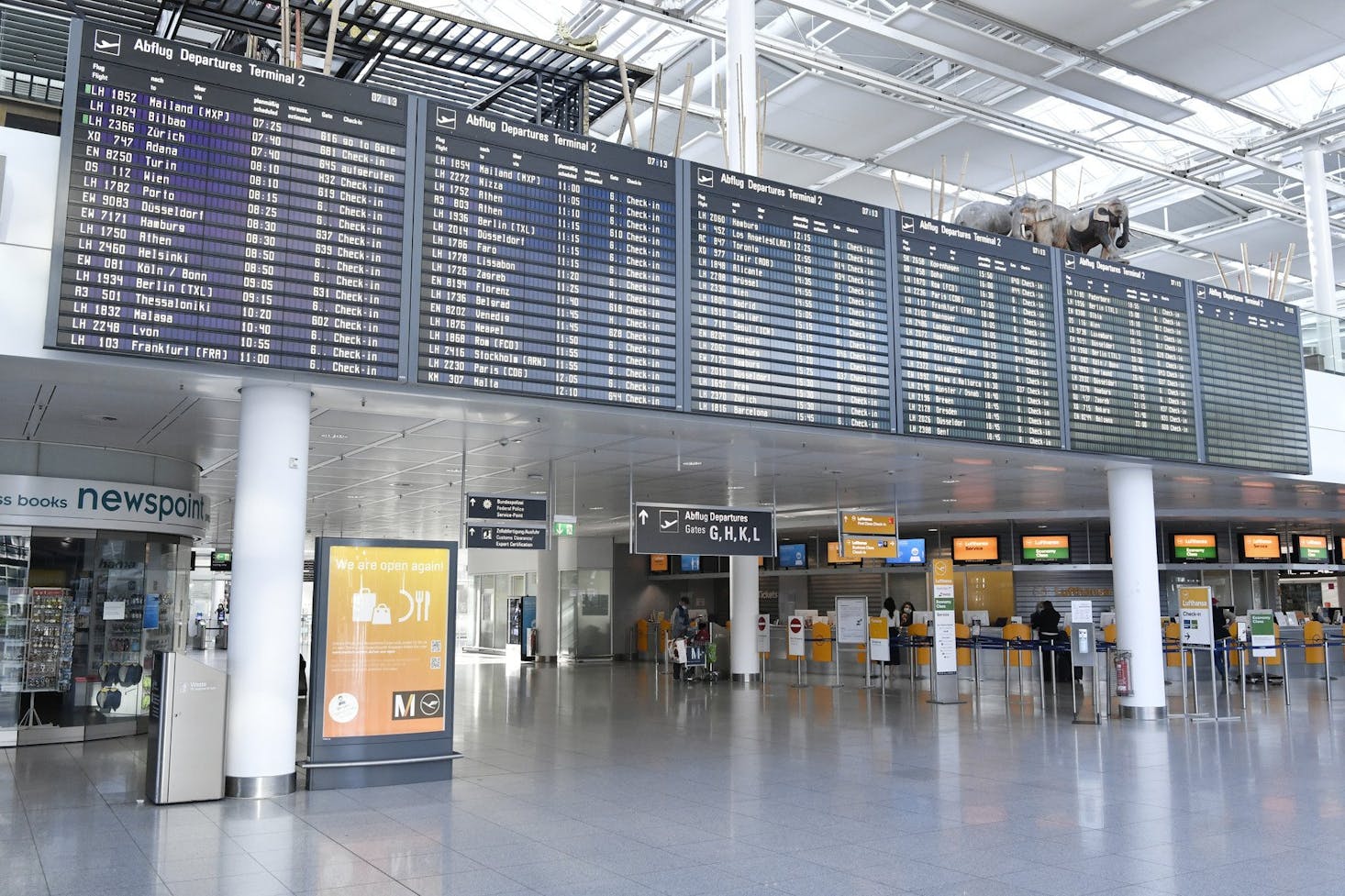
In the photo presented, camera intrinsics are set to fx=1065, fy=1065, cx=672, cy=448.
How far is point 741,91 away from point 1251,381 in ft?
24.3

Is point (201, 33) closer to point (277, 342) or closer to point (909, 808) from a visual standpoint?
point (277, 342)

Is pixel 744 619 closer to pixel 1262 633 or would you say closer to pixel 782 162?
pixel 1262 633

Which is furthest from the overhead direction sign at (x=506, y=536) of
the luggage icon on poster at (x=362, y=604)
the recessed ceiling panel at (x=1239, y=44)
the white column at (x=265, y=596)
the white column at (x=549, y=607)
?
the white column at (x=549, y=607)

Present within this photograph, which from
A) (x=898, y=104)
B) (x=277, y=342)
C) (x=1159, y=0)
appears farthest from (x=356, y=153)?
(x=898, y=104)

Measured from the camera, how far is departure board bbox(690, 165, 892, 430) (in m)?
8.72

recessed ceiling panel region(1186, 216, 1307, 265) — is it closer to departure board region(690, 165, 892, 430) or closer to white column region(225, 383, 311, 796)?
departure board region(690, 165, 892, 430)

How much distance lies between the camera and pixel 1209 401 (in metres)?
12.4

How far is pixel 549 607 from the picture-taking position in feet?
84.0

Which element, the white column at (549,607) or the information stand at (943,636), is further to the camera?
Result: the white column at (549,607)

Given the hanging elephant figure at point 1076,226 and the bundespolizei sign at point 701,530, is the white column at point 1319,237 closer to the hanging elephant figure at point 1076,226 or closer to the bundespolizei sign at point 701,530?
the hanging elephant figure at point 1076,226

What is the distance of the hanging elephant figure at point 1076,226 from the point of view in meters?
11.8

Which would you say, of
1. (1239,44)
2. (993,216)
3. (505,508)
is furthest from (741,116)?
(1239,44)

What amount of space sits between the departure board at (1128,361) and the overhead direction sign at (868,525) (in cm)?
292

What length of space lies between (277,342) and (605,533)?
739 inches
